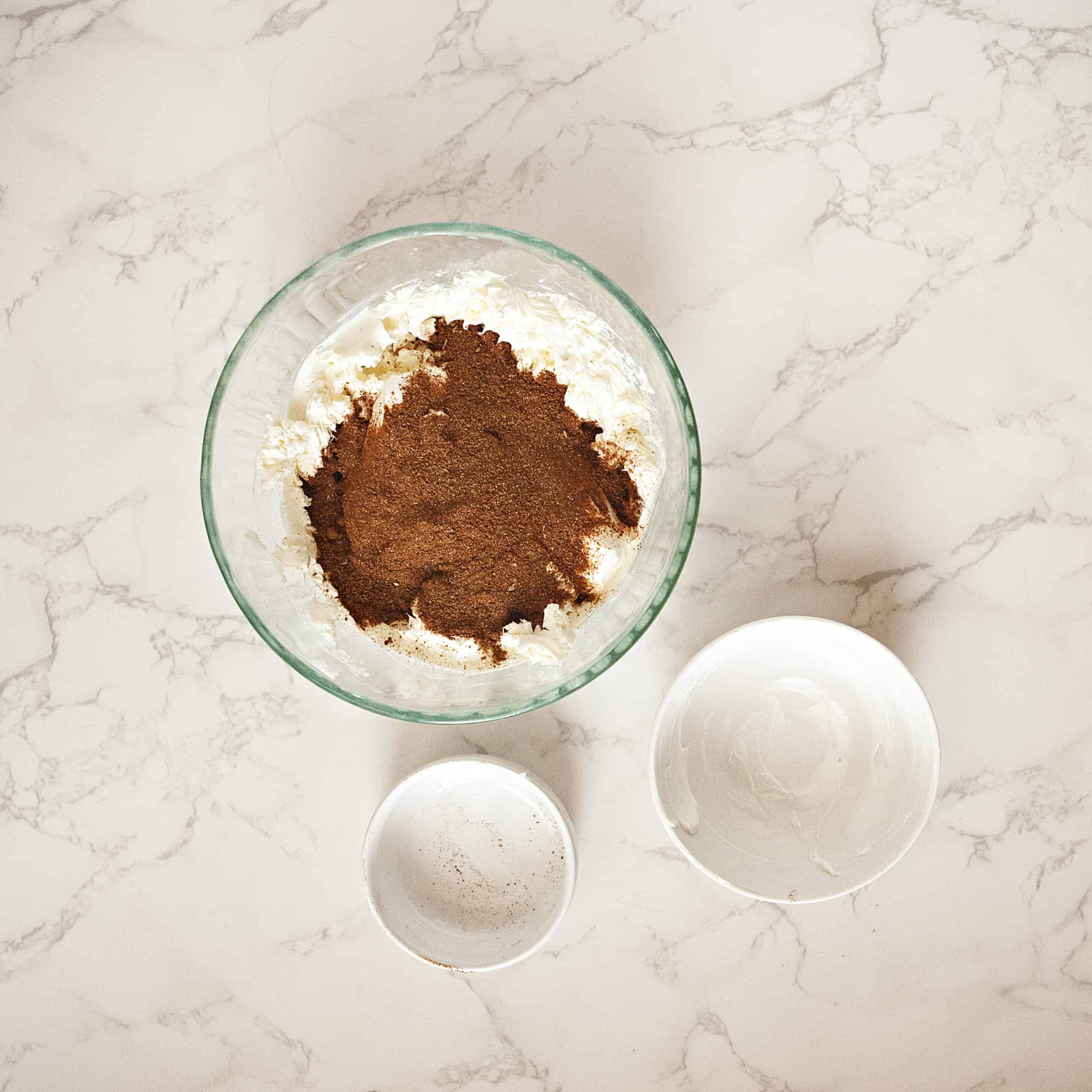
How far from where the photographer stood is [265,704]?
→ 1471mm

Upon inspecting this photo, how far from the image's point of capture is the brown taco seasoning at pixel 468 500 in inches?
48.1

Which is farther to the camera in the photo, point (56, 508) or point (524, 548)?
point (56, 508)

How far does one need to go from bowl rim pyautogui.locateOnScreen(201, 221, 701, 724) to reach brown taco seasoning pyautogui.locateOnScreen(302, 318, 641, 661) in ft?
0.37

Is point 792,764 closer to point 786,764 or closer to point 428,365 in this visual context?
point 786,764

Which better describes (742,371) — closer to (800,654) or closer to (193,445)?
(800,654)

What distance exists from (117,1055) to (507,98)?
1.96 meters

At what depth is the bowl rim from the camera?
1.19 m

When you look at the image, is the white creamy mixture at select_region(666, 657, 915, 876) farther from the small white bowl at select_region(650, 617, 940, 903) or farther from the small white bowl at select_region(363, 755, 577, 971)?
the small white bowl at select_region(363, 755, 577, 971)

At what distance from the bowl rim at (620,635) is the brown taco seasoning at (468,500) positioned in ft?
0.37

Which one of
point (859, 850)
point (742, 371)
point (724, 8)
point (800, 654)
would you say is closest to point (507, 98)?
point (724, 8)

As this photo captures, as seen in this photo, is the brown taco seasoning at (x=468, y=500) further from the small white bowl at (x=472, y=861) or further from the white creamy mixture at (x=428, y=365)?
the small white bowl at (x=472, y=861)

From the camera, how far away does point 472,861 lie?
1.44 meters

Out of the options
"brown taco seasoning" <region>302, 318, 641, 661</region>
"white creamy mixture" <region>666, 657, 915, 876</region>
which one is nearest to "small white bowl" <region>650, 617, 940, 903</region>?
"white creamy mixture" <region>666, 657, 915, 876</region>

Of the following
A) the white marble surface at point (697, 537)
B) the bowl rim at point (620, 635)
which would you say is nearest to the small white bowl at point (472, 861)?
the white marble surface at point (697, 537)
